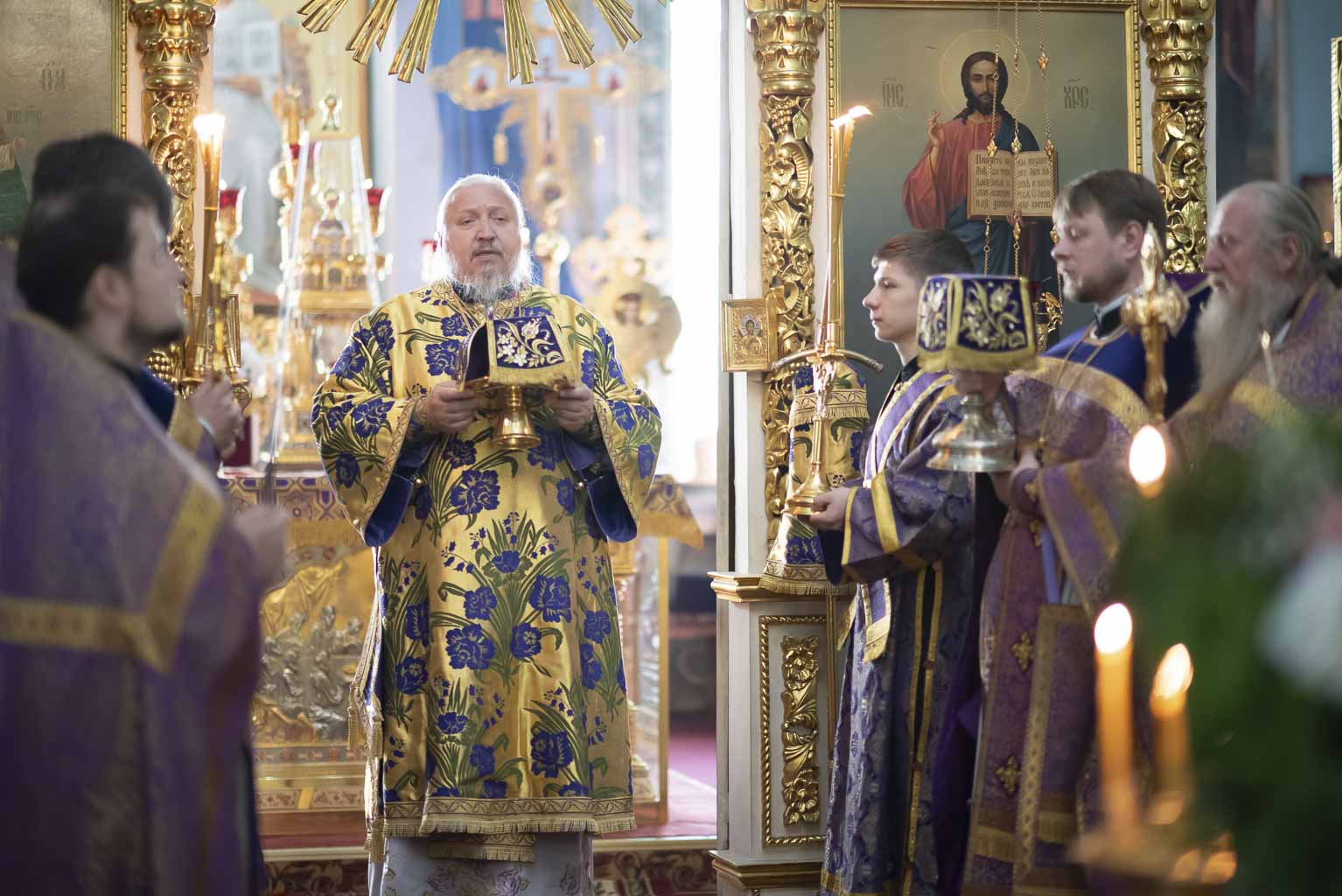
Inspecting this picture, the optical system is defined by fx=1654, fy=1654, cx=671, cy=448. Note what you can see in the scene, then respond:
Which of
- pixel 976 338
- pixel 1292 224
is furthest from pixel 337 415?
pixel 1292 224

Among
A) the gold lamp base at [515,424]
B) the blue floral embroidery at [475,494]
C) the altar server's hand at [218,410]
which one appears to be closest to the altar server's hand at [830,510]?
the gold lamp base at [515,424]

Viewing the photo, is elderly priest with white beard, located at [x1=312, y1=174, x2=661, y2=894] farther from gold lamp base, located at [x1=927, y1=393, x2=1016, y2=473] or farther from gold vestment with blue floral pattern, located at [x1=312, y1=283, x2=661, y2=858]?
gold lamp base, located at [x1=927, y1=393, x2=1016, y2=473]

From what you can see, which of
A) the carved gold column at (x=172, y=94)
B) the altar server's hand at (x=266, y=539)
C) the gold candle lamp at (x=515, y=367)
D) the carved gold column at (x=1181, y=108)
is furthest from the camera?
the carved gold column at (x=1181, y=108)

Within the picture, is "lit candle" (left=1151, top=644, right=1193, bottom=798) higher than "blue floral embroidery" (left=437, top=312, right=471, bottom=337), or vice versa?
"blue floral embroidery" (left=437, top=312, right=471, bottom=337)

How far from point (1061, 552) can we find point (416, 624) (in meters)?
1.86

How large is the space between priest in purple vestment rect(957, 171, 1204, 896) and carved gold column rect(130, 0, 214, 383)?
2656 mm

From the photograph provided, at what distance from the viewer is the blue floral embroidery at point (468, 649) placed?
179 inches

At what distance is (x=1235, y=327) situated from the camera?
134 inches

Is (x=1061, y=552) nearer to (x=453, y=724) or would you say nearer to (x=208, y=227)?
(x=453, y=724)

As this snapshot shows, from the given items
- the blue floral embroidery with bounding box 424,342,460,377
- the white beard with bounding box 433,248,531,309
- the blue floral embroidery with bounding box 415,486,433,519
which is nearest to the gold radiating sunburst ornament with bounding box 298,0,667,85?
the white beard with bounding box 433,248,531,309

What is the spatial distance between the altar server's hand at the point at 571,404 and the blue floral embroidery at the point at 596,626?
55 cm

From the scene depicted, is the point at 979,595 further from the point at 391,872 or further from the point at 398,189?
the point at 398,189

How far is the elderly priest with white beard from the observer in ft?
14.7

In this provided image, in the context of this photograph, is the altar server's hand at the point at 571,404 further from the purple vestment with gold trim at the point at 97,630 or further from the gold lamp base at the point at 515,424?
the purple vestment with gold trim at the point at 97,630
